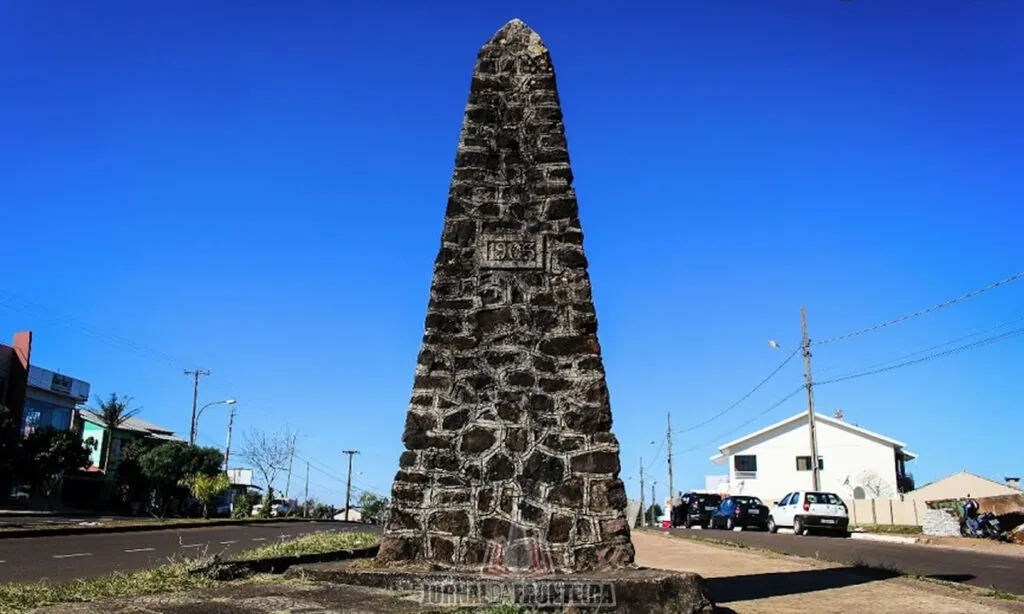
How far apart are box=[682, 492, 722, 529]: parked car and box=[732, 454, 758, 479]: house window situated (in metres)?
17.0

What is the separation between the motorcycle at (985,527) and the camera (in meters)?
22.9

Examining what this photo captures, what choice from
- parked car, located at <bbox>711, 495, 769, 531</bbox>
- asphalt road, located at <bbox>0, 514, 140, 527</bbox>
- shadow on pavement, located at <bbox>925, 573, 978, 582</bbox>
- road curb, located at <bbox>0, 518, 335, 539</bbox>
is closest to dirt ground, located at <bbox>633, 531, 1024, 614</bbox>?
shadow on pavement, located at <bbox>925, 573, 978, 582</bbox>

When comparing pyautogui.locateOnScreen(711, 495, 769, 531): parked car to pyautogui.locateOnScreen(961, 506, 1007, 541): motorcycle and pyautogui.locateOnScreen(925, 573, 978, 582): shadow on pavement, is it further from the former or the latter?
pyautogui.locateOnScreen(925, 573, 978, 582): shadow on pavement

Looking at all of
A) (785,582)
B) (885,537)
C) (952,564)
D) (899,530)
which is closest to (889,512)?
(899,530)

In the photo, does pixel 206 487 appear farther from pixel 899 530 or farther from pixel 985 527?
pixel 985 527

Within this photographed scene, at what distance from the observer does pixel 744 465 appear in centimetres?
5803

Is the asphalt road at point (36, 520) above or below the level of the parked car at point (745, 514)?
below

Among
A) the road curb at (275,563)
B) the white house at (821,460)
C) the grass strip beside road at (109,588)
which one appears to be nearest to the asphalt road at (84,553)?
the road curb at (275,563)

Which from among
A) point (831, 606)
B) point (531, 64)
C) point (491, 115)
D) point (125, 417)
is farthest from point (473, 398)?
point (125, 417)

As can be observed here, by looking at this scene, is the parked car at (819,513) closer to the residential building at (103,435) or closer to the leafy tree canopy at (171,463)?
the leafy tree canopy at (171,463)

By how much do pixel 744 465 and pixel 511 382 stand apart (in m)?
55.4

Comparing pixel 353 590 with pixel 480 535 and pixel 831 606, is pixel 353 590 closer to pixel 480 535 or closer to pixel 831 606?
pixel 480 535

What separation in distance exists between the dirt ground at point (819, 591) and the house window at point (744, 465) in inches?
1865

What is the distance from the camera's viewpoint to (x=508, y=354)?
6.08 m
